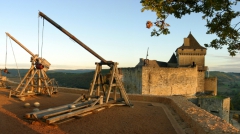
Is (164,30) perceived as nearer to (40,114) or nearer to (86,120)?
(86,120)

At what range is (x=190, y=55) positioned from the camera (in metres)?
35.2

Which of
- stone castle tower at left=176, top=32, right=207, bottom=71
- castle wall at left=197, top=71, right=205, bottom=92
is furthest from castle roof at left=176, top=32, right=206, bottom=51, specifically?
castle wall at left=197, top=71, right=205, bottom=92

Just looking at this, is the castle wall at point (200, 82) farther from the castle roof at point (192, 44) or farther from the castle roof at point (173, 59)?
the castle roof at point (173, 59)

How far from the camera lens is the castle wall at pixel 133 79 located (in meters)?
24.0

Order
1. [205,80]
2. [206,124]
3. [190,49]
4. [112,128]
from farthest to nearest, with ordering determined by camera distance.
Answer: [190,49] < [205,80] < [112,128] < [206,124]

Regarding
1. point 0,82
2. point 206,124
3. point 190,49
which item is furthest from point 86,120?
point 190,49

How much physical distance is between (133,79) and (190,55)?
45.9 ft

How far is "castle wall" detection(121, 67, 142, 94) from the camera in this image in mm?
24031

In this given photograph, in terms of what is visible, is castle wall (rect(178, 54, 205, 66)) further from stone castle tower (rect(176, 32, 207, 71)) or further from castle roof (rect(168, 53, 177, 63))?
castle roof (rect(168, 53, 177, 63))

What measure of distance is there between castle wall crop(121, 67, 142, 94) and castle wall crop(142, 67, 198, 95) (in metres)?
0.47

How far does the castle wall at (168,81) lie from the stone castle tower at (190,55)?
23.9 ft

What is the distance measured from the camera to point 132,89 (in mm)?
25109

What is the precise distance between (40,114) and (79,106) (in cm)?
160

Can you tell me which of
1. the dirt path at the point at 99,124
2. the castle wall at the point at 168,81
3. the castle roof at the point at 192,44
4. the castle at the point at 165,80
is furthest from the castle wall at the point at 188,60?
the dirt path at the point at 99,124
